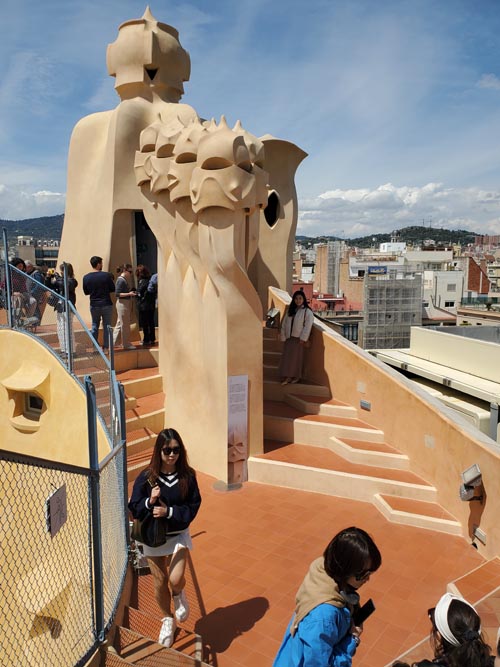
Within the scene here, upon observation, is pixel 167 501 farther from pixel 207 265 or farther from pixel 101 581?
pixel 207 265

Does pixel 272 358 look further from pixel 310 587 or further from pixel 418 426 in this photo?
pixel 310 587

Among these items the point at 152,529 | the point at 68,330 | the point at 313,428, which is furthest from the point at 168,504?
the point at 313,428

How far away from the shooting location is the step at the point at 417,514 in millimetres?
6312

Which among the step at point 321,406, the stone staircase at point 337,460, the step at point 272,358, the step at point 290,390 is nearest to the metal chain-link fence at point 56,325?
the stone staircase at point 337,460

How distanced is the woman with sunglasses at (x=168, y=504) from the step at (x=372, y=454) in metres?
4.19

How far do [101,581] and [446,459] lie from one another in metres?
4.98

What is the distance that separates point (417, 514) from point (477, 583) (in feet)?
5.16

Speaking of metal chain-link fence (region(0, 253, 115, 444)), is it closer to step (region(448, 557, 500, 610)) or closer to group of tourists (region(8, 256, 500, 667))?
group of tourists (region(8, 256, 500, 667))

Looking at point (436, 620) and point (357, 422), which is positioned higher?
point (436, 620)

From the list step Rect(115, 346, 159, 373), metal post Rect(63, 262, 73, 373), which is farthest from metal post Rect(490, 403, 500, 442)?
metal post Rect(63, 262, 73, 373)

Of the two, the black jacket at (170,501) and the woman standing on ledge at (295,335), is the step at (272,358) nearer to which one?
the woman standing on ledge at (295,335)

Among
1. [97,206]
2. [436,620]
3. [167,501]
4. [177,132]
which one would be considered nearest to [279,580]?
[167,501]

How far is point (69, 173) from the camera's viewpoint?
1252 centimetres

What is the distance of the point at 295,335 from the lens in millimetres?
9062
